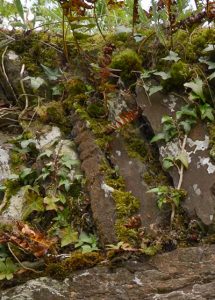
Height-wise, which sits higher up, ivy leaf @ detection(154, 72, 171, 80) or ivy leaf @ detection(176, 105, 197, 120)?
ivy leaf @ detection(154, 72, 171, 80)

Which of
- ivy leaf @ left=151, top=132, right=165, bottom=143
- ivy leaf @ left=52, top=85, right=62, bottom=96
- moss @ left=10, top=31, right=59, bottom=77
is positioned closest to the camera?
ivy leaf @ left=151, top=132, right=165, bottom=143

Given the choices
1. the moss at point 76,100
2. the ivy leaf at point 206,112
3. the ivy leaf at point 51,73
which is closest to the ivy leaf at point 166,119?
the ivy leaf at point 206,112

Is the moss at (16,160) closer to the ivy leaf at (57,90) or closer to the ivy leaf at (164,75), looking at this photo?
the ivy leaf at (57,90)

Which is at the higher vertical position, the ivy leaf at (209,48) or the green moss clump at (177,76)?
the ivy leaf at (209,48)

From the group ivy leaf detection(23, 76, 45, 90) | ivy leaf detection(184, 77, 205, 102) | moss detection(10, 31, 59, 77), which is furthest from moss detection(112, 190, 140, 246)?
moss detection(10, 31, 59, 77)

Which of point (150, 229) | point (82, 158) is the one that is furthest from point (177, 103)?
point (150, 229)

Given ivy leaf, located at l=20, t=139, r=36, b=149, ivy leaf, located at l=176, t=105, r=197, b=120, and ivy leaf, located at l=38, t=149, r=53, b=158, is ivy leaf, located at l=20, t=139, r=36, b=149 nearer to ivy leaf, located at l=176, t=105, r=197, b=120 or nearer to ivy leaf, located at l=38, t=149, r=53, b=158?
ivy leaf, located at l=38, t=149, r=53, b=158
